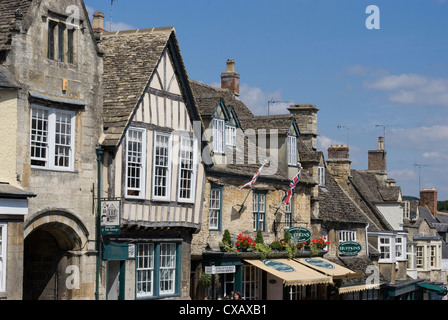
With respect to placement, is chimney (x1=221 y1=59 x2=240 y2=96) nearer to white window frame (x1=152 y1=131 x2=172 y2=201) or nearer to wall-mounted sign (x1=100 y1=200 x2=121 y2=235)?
white window frame (x1=152 y1=131 x2=172 y2=201)

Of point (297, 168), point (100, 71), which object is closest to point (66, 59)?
point (100, 71)

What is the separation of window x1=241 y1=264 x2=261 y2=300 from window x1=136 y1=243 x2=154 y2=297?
21.6 ft

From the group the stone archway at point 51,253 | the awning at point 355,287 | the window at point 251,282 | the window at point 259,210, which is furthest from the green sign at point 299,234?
the stone archway at point 51,253

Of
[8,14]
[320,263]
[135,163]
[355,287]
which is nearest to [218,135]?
[135,163]

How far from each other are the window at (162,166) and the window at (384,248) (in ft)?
75.1

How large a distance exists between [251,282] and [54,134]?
1246 centimetres

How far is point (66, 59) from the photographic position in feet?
70.3

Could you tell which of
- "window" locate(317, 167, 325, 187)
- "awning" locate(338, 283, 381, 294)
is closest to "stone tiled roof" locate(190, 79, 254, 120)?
"window" locate(317, 167, 325, 187)

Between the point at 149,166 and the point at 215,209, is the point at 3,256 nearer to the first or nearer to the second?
the point at 149,166

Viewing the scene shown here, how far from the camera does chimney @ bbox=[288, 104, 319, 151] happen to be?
1518 inches

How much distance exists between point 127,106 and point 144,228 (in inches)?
138

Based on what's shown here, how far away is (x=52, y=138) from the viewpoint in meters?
20.7

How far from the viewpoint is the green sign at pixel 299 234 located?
31.8m

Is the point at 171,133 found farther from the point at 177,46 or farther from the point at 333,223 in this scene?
the point at 333,223
